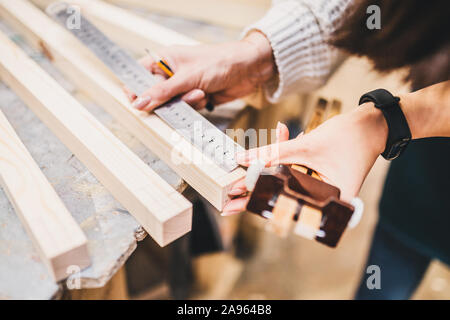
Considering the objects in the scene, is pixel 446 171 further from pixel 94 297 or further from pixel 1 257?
pixel 1 257

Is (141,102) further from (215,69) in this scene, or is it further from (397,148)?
(397,148)

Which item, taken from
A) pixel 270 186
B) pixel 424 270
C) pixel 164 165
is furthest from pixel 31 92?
pixel 424 270

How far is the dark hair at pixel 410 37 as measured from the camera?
69 centimetres

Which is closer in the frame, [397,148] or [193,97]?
[397,148]

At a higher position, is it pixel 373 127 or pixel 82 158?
pixel 373 127

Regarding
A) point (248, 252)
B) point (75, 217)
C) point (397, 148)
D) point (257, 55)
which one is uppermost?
point (257, 55)

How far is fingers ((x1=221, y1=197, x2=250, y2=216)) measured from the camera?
655mm

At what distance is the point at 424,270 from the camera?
47.9 inches

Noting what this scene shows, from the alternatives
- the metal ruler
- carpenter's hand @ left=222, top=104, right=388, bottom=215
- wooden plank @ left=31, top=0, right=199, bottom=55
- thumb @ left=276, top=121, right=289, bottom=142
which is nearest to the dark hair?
carpenter's hand @ left=222, top=104, right=388, bottom=215

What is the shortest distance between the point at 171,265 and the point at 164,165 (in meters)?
0.84

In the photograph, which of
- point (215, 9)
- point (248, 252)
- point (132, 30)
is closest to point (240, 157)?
point (132, 30)

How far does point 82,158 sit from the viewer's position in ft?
2.53

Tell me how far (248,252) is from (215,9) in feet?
4.74

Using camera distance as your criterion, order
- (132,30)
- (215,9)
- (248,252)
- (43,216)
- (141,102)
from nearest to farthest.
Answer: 1. (43,216)
2. (141,102)
3. (132,30)
4. (215,9)
5. (248,252)
